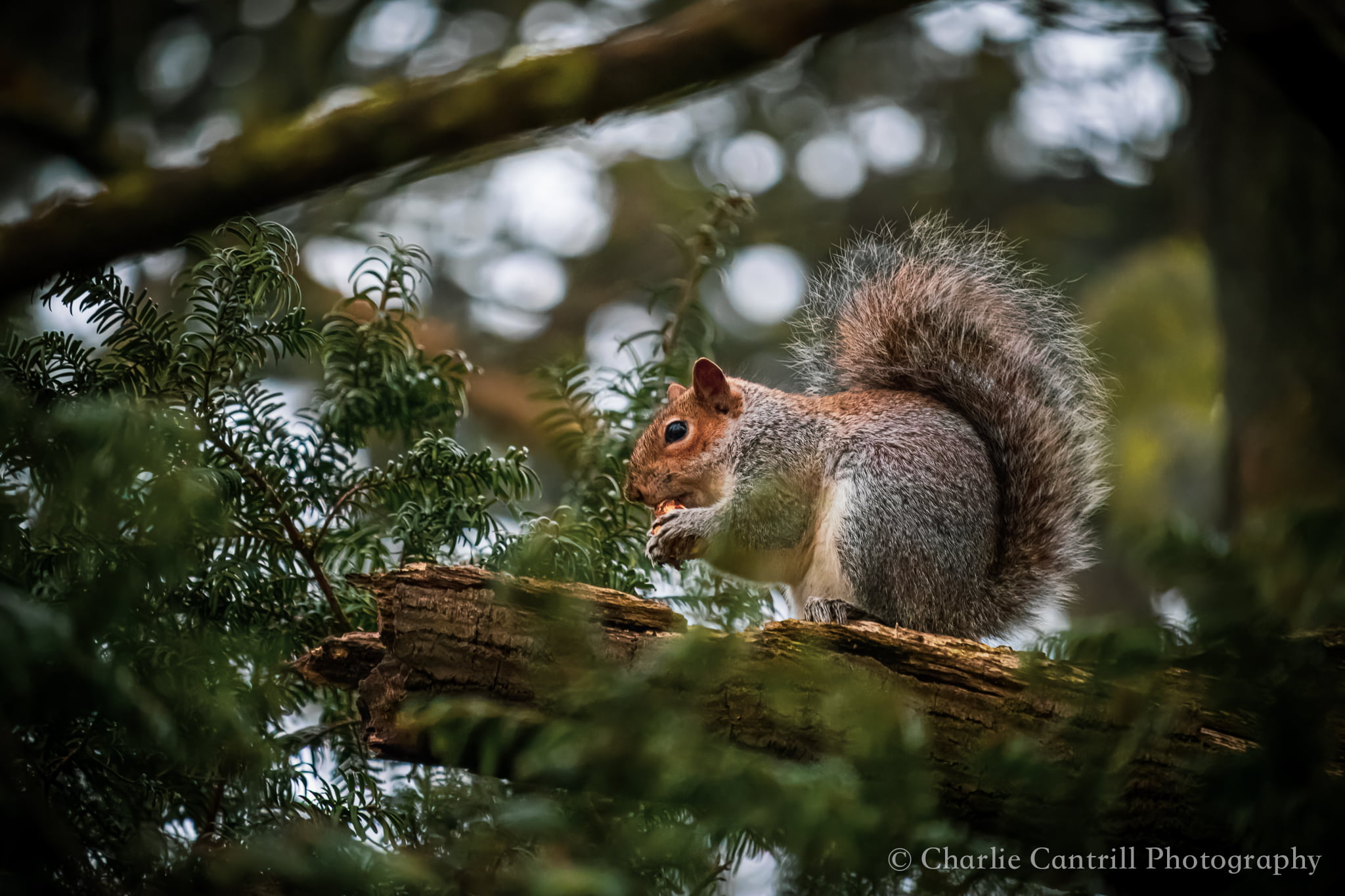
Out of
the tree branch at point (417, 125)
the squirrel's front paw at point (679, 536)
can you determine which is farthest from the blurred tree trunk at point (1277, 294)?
the tree branch at point (417, 125)

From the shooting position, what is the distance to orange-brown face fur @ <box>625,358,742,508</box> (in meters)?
2.91

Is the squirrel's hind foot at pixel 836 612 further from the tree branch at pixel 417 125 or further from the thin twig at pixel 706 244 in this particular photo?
the tree branch at pixel 417 125

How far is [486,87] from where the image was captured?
127cm

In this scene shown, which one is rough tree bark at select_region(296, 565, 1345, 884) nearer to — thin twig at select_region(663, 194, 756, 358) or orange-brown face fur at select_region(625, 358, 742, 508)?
thin twig at select_region(663, 194, 756, 358)

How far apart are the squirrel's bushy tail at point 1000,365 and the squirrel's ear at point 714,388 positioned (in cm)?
35

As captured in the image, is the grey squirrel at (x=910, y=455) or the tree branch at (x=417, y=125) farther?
the grey squirrel at (x=910, y=455)

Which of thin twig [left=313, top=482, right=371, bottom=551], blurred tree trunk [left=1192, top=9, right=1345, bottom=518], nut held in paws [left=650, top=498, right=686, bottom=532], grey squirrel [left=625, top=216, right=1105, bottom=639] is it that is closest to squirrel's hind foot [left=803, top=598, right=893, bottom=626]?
grey squirrel [left=625, top=216, right=1105, bottom=639]

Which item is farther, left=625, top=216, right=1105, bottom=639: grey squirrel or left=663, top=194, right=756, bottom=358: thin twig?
left=663, top=194, right=756, bottom=358: thin twig

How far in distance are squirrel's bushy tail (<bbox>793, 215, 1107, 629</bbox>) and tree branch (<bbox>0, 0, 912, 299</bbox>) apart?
1.47 meters

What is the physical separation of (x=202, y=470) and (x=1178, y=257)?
5.80 m

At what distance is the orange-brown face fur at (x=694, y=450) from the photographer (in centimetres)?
291

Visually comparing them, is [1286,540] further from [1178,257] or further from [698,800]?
[1178,257]

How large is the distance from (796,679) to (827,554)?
1016mm

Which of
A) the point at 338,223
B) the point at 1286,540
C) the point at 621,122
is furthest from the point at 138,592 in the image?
the point at 338,223
